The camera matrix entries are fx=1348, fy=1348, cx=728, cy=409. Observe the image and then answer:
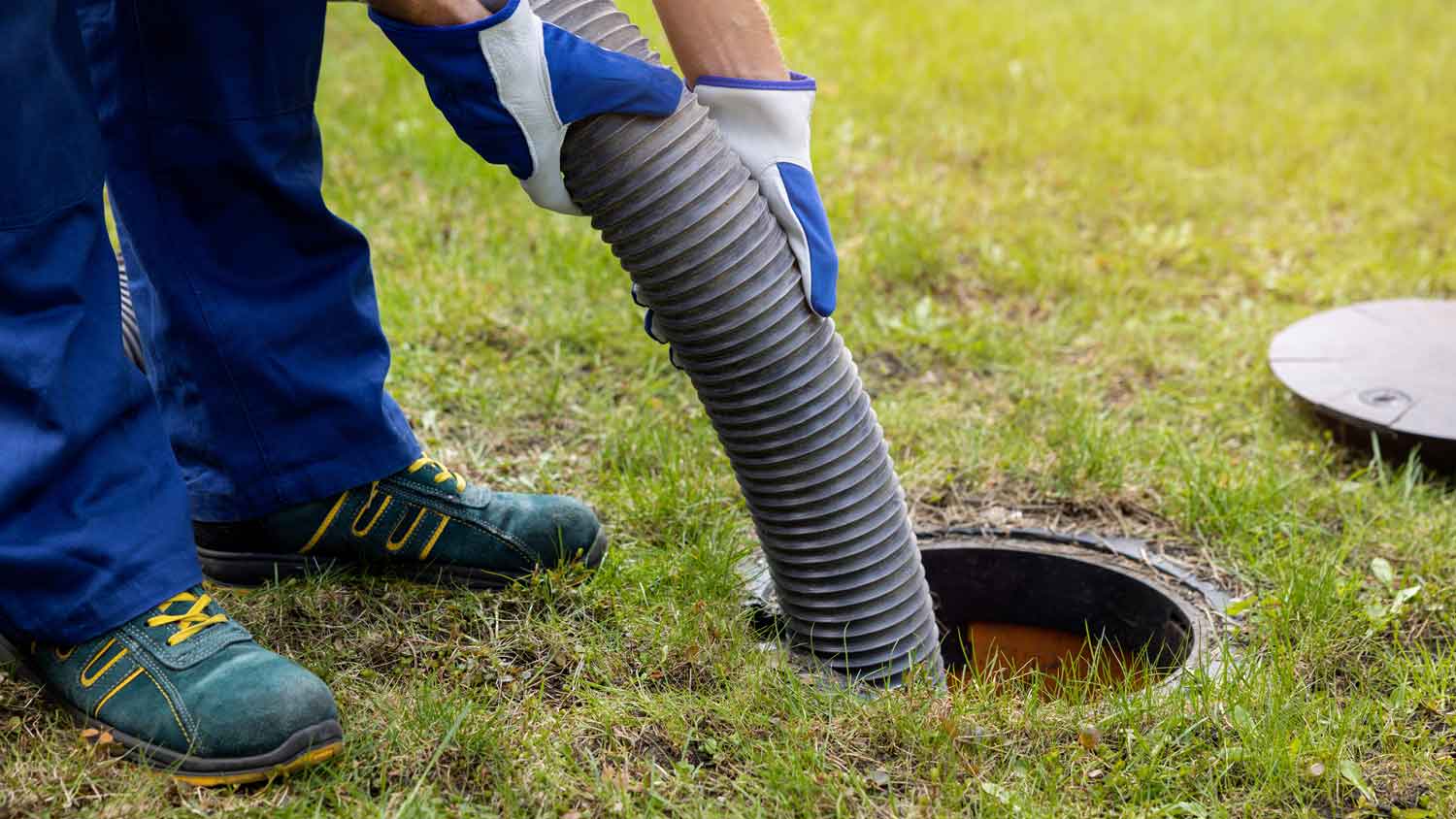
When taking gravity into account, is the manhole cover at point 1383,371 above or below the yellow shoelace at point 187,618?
below

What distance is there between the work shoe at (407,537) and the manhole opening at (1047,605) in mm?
753

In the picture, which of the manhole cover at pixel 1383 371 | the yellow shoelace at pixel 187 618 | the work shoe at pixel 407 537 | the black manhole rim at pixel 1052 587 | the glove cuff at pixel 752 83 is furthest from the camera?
the manhole cover at pixel 1383 371

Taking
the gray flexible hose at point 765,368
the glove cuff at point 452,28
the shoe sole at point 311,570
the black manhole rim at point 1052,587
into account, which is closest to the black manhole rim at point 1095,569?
the black manhole rim at point 1052,587

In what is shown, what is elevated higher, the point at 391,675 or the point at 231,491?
the point at 231,491

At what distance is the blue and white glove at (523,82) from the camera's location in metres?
1.62

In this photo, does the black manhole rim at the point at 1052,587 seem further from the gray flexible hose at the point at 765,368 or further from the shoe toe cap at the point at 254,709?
the shoe toe cap at the point at 254,709

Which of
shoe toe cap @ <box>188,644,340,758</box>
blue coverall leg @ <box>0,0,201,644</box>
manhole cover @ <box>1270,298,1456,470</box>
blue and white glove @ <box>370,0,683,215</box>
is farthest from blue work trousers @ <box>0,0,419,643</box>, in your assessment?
manhole cover @ <box>1270,298,1456,470</box>

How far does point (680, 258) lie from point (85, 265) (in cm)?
76

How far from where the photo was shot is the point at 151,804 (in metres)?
1.65

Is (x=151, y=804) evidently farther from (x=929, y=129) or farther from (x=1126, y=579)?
(x=929, y=129)

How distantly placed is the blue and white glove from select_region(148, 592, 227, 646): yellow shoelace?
2.35 feet

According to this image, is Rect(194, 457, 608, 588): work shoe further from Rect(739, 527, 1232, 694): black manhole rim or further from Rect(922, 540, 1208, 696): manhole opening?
Rect(922, 540, 1208, 696): manhole opening

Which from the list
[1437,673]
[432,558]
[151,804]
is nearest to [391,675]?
[432,558]

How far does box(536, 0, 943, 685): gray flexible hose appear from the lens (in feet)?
5.89
